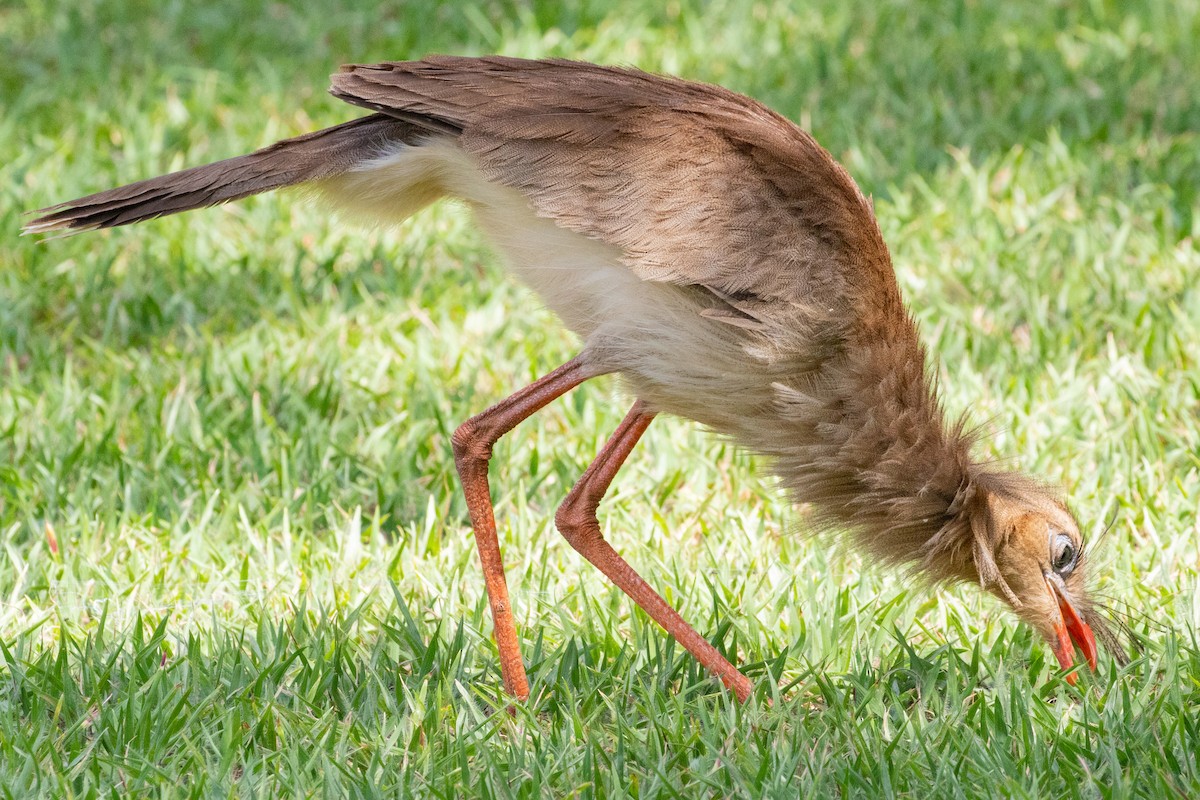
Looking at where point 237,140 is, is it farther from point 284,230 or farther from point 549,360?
point 549,360

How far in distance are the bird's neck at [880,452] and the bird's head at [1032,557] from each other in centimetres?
6

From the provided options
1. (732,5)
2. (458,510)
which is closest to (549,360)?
(458,510)

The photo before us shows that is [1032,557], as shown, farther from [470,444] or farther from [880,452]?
[470,444]

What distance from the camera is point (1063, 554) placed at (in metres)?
3.29

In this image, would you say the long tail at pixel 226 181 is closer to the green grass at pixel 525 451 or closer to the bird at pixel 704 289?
the bird at pixel 704 289

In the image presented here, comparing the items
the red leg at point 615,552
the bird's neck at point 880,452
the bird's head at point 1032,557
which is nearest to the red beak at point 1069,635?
the bird's head at point 1032,557

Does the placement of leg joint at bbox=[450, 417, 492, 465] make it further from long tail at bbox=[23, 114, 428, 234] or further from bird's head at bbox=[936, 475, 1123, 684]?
bird's head at bbox=[936, 475, 1123, 684]

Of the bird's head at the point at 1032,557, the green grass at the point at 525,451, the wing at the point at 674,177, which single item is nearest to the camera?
the green grass at the point at 525,451

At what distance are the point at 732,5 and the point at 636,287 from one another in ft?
14.5

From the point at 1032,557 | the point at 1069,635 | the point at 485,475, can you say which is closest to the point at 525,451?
the point at 485,475

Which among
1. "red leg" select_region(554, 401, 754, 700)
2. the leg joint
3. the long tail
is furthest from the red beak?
the long tail

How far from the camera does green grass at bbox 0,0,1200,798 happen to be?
2859mm

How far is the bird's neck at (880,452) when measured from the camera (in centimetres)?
319

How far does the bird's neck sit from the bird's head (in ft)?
0.20
